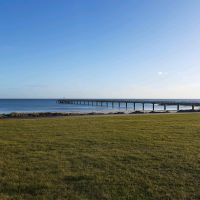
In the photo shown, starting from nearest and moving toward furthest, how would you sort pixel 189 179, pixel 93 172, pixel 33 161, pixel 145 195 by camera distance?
pixel 145 195 < pixel 189 179 < pixel 93 172 < pixel 33 161

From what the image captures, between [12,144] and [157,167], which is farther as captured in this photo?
[12,144]

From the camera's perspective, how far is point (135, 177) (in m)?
6.20

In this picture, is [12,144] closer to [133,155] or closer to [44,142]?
[44,142]

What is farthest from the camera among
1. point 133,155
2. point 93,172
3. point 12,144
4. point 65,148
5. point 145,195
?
point 12,144

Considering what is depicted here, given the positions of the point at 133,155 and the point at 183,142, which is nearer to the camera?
the point at 133,155

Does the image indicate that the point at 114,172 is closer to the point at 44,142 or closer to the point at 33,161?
the point at 33,161

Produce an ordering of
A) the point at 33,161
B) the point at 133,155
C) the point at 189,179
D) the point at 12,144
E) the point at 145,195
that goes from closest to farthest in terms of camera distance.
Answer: the point at 145,195 → the point at 189,179 → the point at 33,161 → the point at 133,155 → the point at 12,144

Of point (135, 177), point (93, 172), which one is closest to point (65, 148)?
point (93, 172)

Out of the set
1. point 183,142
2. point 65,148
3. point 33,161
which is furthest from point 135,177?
point 183,142

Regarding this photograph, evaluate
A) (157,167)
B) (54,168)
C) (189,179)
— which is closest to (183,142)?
(157,167)

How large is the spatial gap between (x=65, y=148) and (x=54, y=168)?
2.42m

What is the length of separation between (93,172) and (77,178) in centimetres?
52

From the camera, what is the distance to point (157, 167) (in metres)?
7.00

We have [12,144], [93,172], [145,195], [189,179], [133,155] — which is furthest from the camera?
[12,144]
